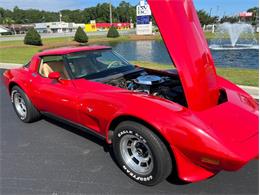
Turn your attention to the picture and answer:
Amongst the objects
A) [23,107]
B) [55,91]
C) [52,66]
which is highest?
[52,66]

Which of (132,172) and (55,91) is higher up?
(55,91)

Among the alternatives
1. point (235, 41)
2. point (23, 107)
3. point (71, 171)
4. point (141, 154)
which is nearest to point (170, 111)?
point (141, 154)

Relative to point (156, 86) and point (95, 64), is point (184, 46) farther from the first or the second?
point (95, 64)

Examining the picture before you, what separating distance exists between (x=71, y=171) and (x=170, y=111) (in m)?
1.44

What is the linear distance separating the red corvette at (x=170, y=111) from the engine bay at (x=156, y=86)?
0.04 ft

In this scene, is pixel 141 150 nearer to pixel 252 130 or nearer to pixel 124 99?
pixel 124 99

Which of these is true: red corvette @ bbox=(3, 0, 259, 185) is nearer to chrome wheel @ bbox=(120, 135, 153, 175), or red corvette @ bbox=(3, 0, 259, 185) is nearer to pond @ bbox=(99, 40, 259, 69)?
chrome wheel @ bbox=(120, 135, 153, 175)

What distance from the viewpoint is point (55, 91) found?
4.30m

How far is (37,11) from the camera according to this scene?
15100cm

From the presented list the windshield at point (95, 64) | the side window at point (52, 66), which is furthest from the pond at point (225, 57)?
the side window at point (52, 66)

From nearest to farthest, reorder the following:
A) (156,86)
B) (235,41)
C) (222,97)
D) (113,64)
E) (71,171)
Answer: (71,171) → (222,97) → (156,86) → (113,64) → (235,41)

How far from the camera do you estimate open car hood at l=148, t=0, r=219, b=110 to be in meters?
3.22

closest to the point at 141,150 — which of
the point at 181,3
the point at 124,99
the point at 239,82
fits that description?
the point at 124,99

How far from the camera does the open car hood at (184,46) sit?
322cm
